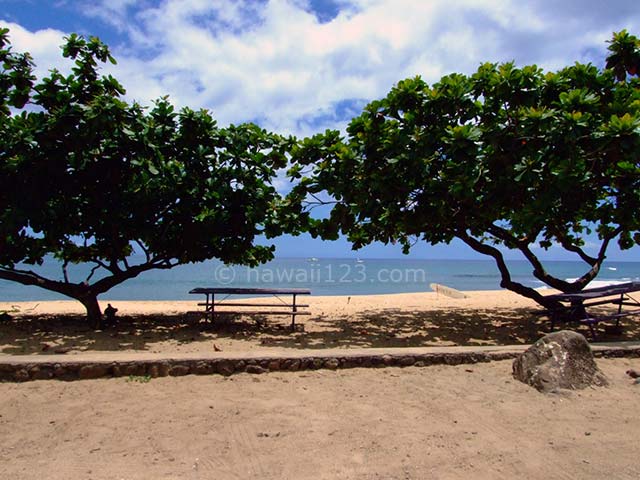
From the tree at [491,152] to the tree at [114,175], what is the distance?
1.10 meters

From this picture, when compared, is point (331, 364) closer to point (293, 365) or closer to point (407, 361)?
point (293, 365)

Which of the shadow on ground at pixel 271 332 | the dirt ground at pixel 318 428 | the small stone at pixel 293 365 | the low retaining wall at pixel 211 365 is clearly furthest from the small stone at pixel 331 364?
the shadow on ground at pixel 271 332

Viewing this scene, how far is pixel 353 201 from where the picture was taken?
7.82 m

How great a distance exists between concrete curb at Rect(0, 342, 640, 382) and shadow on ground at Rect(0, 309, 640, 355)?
74.6 inches

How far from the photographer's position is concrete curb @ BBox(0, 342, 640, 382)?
4.82 metres

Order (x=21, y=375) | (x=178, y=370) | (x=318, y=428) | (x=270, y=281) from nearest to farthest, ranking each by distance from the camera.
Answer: (x=318, y=428) < (x=21, y=375) < (x=178, y=370) < (x=270, y=281)

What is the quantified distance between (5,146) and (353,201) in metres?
5.43

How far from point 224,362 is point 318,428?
→ 1.71 m

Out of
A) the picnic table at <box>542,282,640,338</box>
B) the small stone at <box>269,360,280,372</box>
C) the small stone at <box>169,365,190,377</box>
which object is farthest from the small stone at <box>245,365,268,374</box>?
the picnic table at <box>542,282,640,338</box>

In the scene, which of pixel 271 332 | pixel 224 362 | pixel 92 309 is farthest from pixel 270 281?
pixel 224 362

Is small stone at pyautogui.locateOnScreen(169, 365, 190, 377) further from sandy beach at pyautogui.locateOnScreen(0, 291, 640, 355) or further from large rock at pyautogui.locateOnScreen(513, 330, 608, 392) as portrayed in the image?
large rock at pyautogui.locateOnScreen(513, 330, 608, 392)

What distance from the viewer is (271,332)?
8609mm

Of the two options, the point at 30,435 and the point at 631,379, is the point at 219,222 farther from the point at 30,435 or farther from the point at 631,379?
the point at 631,379

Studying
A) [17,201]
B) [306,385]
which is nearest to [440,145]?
Result: [306,385]
